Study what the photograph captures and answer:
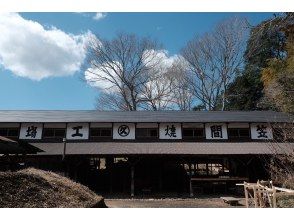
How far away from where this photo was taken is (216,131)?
20.2 metres

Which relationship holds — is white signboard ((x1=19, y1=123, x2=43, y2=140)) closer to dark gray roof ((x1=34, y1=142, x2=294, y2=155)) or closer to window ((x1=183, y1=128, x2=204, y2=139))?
dark gray roof ((x1=34, y1=142, x2=294, y2=155))

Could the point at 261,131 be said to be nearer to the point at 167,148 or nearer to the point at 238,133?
the point at 238,133

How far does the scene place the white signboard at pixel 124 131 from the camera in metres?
20.0

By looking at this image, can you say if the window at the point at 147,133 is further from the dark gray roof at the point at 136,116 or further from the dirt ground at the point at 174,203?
the dirt ground at the point at 174,203

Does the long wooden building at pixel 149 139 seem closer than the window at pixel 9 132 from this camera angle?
Yes

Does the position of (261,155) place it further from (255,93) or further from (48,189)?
(255,93)

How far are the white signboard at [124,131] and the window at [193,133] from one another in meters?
3.37

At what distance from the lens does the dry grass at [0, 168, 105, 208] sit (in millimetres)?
8133

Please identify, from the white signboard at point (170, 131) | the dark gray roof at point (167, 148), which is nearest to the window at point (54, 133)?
the dark gray roof at point (167, 148)

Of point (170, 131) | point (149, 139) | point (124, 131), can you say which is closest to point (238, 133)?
point (170, 131)

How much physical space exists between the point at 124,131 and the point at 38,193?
11.4 meters

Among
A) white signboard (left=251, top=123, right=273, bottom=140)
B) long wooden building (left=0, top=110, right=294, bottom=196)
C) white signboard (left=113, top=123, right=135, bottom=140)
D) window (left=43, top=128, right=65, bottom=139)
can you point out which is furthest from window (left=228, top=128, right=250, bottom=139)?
window (left=43, top=128, right=65, bottom=139)

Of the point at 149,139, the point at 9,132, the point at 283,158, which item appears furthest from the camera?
the point at 9,132

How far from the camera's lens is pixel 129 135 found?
20078 millimetres
